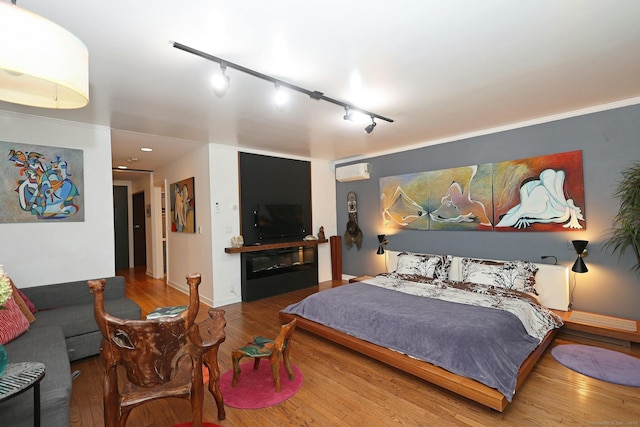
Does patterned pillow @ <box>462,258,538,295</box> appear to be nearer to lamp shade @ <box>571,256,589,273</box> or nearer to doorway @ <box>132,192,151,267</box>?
lamp shade @ <box>571,256,589,273</box>

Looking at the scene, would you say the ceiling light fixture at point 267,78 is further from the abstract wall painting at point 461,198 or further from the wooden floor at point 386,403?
the wooden floor at point 386,403

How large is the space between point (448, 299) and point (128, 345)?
2.97 metres

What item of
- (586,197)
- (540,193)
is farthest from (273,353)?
(586,197)

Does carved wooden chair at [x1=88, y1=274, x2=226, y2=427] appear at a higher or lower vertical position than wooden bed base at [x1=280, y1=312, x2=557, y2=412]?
higher

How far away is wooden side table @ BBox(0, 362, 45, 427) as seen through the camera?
4.44 ft

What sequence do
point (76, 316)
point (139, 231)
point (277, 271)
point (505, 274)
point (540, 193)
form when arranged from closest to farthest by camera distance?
point (76, 316) < point (505, 274) < point (540, 193) < point (277, 271) < point (139, 231)

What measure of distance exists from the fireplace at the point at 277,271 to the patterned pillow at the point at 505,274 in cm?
288

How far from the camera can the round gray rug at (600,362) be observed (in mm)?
2469

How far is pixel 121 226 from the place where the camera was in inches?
330

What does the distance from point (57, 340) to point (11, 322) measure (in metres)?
0.40

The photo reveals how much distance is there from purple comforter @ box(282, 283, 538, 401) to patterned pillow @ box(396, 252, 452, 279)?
100cm

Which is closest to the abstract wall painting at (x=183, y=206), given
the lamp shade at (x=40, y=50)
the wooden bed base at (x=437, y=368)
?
the wooden bed base at (x=437, y=368)

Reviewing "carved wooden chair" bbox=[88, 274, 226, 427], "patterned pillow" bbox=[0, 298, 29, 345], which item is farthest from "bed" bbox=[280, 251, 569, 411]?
"patterned pillow" bbox=[0, 298, 29, 345]

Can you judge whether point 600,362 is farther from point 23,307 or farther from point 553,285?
point 23,307
